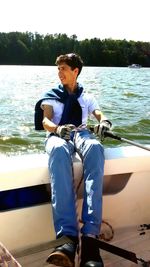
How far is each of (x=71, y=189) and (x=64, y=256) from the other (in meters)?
0.32

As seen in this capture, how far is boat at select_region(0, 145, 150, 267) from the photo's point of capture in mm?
2131

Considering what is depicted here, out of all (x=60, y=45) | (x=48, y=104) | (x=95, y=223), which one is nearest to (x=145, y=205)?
(x=95, y=223)

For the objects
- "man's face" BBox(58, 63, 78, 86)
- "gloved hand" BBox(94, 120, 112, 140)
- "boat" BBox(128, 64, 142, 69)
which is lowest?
"boat" BBox(128, 64, 142, 69)

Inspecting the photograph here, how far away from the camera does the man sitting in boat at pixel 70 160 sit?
77.0 inches

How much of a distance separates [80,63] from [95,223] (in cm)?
95

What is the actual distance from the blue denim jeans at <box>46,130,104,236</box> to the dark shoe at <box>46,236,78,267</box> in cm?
8

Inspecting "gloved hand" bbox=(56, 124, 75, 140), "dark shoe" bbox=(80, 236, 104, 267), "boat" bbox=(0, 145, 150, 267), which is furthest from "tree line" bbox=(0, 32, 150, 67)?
"dark shoe" bbox=(80, 236, 104, 267)

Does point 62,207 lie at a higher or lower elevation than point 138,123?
higher

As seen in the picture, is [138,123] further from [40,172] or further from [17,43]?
[17,43]

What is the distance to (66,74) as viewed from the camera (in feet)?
8.18

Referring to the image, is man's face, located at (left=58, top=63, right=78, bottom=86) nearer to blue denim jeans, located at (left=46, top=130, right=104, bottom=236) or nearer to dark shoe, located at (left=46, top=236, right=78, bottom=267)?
blue denim jeans, located at (left=46, top=130, right=104, bottom=236)

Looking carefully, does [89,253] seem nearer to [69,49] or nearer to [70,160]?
[70,160]

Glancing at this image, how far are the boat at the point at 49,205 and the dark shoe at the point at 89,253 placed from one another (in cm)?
29

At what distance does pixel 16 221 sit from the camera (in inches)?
84.2
